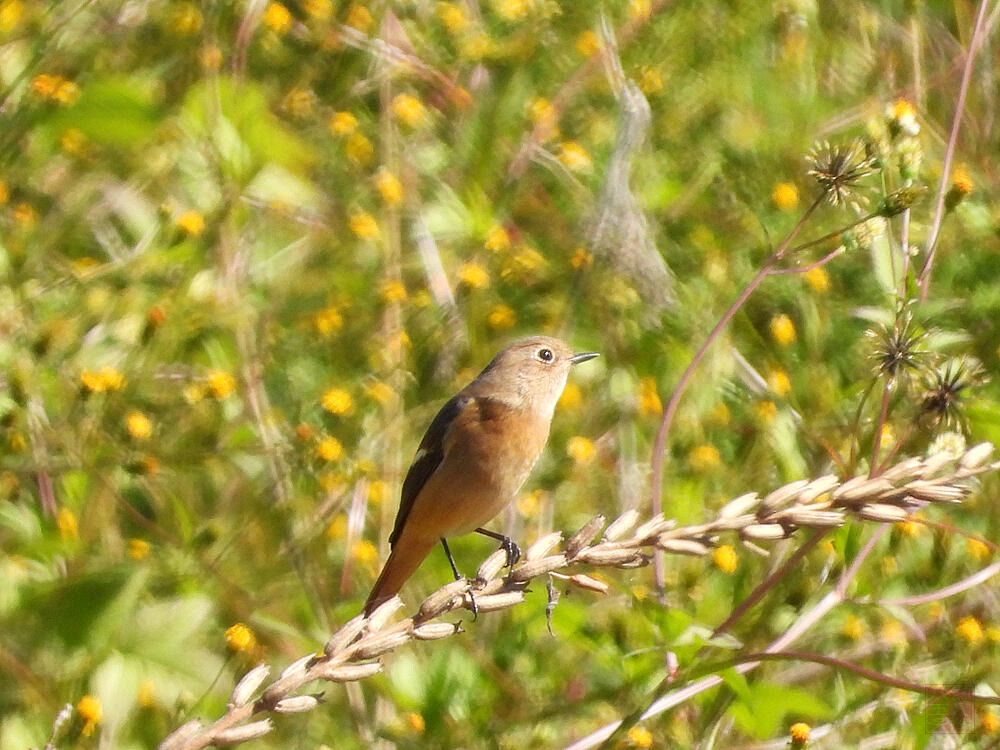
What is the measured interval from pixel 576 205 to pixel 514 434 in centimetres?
134

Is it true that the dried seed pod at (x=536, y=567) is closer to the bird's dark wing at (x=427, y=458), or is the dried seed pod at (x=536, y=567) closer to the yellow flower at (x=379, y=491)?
the bird's dark wing at (x=427, y=458)

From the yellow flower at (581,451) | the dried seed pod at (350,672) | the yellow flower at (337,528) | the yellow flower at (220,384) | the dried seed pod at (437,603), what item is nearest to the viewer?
the dried seed pod at (350,672)

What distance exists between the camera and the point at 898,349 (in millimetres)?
2574

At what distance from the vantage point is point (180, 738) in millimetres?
1438

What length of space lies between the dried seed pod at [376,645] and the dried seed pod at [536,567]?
1.04 ft

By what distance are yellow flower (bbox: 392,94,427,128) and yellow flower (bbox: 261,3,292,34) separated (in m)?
0.49

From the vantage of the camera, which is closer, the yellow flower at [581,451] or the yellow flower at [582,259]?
the yellow flower at [581,451]

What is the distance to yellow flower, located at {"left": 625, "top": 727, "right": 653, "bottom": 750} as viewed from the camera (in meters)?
3.05

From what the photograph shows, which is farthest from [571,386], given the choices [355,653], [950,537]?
[355,653]

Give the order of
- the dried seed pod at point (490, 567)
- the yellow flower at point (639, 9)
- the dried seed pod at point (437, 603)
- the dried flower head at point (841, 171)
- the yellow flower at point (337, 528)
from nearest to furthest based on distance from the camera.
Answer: the dried seed pod at point (437, 603) → the dried seed pod at point (490, 567) → the dried flower head at point (841, 171) → the yellow flower at point (337, 528) → the yellow flower at point (639, 9)

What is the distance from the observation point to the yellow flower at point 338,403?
3.97m

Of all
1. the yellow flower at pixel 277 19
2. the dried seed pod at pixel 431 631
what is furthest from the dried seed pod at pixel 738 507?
the yellow flower at pixel 277 19

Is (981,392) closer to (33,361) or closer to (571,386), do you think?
(571,386)

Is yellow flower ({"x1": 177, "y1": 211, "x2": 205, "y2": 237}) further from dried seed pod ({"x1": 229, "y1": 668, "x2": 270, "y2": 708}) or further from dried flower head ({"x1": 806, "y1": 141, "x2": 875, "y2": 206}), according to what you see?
dried seed pod ({"x1": 229, "y1": 668, "x2": 270, "y2": 708})
